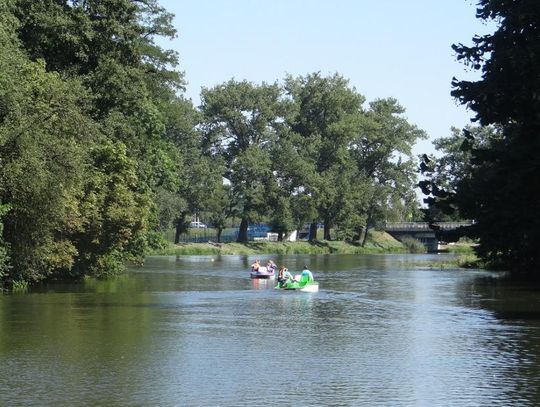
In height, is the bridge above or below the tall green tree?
below

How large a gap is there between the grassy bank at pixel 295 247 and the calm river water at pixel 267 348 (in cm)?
6873

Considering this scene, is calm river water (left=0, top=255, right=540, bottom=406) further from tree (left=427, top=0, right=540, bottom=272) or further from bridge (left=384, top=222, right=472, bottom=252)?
bridge (left=384, top=222, right=472, bottom=252)

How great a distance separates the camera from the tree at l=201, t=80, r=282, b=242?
136375 millimetres

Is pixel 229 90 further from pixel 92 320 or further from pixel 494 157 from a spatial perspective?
pixel 92 320

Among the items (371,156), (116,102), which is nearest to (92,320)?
(116,102)

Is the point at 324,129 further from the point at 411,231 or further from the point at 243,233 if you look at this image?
the point at 411,231

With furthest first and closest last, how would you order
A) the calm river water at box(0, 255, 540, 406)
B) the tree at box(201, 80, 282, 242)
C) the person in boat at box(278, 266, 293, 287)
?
1. the tree at box(201, 80, 282, 242)
2. the person in boat at box(278, 266, 293, 287)
3. the calm river water at box(0, 255, 540, 406)

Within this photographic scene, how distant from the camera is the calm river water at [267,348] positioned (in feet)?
76.4

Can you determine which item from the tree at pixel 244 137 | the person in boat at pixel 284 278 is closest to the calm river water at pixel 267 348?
the person in boat at pixel 284 278

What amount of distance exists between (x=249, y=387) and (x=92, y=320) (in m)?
15.8

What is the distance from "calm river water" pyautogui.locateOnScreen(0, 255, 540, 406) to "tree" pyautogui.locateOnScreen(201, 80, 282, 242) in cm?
8167

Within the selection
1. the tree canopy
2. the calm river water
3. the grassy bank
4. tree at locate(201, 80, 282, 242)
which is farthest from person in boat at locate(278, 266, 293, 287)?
tree at locate(201, 80, 282, 242)

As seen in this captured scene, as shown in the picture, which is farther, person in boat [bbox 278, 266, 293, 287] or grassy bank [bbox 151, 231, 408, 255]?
grassy bank [bbox 151, 231, 408, 255]

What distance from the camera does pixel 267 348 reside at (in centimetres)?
3088
